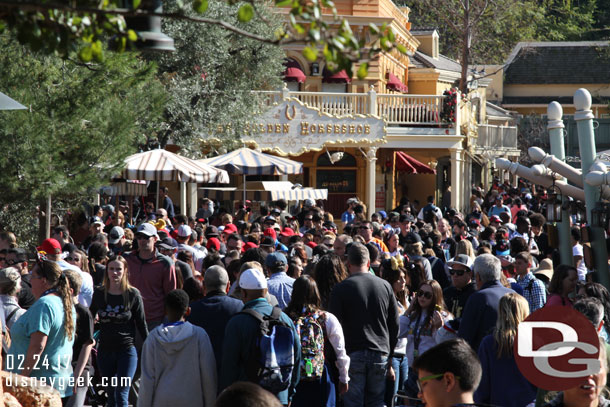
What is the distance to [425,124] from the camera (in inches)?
1232

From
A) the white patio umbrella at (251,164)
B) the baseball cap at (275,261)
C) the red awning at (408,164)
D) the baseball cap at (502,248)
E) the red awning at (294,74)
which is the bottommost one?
the baseball cap at (275,261)

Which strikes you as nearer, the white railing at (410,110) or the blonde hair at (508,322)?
the blonde hair at (508,322)

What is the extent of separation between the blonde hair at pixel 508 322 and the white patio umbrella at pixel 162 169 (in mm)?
10300

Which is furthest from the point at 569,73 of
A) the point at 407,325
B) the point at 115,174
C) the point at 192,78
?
the point at 407,325

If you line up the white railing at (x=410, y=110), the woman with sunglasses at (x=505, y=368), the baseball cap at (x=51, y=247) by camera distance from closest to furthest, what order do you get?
the woman with sunglasses at (x=505, y=368) < the baseball cap at (x=51, y=247) < the white railing at (x=410, y=110)

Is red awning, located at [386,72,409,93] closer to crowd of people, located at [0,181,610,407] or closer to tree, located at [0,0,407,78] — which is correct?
crowd of people, located at [0,181,610,407]

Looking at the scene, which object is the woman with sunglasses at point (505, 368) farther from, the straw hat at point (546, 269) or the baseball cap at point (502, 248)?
the baseball cap at point (502, 248)

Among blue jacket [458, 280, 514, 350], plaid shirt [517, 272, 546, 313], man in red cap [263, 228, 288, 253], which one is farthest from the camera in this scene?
man in red cap [263, 228, 288, 253]

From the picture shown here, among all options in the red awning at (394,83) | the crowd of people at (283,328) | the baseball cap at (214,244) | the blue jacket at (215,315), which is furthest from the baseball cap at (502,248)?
the red awning at (394,83)

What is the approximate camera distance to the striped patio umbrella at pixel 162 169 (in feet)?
51.7

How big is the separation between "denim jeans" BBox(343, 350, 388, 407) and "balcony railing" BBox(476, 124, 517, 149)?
30.1m

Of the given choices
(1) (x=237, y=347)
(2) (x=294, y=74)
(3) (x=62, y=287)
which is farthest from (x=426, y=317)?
(2) (x=294, y=74)

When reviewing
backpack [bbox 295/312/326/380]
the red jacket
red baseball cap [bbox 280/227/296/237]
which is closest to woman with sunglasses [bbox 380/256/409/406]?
backpack [bbox 295/312/326/380]

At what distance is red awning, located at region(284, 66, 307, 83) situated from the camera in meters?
33.5
